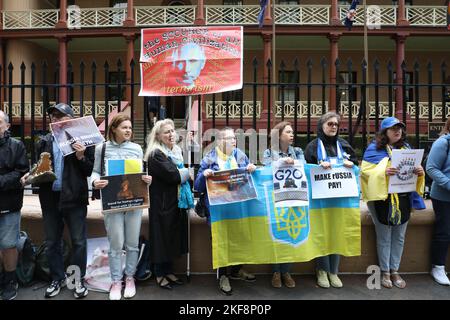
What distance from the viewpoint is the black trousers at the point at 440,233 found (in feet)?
13.1

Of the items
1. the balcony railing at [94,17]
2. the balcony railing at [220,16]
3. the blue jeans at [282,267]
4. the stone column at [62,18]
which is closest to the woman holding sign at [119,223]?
the blue jeans at [282,267]

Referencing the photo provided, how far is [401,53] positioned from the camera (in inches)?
720

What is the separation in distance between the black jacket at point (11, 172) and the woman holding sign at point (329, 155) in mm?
3022

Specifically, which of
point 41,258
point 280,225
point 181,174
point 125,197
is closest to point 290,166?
point 280,225

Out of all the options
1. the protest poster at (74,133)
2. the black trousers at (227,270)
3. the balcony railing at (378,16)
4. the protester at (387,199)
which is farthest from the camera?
the balcony railing at (378,16)

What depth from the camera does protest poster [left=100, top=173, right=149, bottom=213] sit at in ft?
11.6

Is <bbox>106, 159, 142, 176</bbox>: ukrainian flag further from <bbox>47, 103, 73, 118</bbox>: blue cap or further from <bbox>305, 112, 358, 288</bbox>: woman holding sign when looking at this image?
<bbox>305, 112, 358, 288</bbox>: woman holding sign

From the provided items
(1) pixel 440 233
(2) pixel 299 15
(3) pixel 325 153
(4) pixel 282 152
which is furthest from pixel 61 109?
(2) pixel 299 15

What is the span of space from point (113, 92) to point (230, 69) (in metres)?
18.2

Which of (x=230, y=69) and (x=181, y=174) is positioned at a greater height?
(x=230, y=69)

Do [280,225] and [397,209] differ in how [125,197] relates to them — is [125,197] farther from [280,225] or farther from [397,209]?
[397,209]


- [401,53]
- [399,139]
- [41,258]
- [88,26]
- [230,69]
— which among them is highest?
[88,26]

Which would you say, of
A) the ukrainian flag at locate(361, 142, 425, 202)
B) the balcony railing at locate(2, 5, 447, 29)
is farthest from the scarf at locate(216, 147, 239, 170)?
the balcony railing at locate(2, 5, 447, 29)

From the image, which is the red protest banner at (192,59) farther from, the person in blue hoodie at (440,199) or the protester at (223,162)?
the person in blue hoodie at (440,199)
